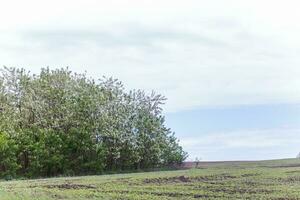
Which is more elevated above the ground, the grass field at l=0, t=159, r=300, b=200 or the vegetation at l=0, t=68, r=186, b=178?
Answer: the vegetation at l=0, t=68, r=186, b=178

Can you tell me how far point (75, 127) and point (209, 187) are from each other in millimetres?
14724

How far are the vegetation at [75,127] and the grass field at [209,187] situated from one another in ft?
34.8

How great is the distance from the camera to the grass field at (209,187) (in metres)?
9.98

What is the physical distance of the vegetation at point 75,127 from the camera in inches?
948

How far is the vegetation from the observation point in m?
24.1

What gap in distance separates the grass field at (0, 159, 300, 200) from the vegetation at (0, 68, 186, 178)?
10.6m

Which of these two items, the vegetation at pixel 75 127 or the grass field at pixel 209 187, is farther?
the vegetation at pixel 75 127

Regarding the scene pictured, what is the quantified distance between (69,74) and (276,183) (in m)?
17.2

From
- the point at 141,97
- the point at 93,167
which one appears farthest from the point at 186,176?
the point at 141,97

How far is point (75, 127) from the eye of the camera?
25094 mm

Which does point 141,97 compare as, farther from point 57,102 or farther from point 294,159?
point 294,159

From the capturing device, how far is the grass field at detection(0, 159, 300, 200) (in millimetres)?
9984

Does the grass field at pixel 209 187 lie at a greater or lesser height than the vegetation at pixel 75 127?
lesser

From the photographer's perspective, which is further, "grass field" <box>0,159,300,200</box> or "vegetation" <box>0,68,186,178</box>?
"vegetation" <box>0,68,186,178</box>
